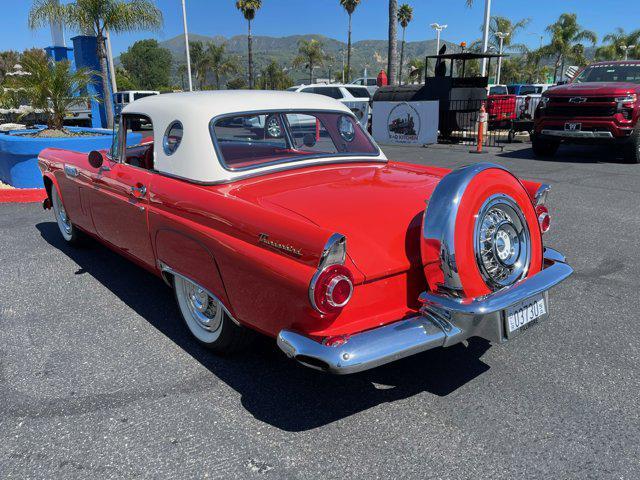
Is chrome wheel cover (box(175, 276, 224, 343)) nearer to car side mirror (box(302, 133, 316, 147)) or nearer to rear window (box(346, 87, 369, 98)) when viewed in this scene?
car side mirror (box(302, 133, 316, 147))

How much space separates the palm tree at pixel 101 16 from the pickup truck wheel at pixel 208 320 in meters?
12.5

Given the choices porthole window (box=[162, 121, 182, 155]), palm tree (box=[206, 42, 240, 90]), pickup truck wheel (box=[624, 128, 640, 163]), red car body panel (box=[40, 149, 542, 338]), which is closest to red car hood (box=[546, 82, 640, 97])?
pickup truck wheel (box=[624, 128, 640, 163])

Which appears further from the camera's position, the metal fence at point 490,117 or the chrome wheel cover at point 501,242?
the metal fence at point 490,117

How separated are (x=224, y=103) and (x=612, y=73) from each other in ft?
35.0

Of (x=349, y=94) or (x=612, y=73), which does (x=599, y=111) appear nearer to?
(x=612, y=73)

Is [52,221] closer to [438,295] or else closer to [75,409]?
[75,409]

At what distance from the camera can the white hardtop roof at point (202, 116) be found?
331cm

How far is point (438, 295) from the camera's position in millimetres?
2604

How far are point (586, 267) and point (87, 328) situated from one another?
4.25 m

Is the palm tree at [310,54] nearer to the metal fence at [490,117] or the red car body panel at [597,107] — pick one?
the metal fence at [490,117]

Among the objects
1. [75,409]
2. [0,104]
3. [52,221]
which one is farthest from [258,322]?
[0,104]

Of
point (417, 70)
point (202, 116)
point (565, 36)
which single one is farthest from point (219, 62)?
point (202, 116)

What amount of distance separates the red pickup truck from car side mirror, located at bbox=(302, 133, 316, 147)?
836 centimetres

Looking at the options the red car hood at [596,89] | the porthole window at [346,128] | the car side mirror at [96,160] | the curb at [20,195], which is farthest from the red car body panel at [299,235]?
the red car hood at [596,89]
